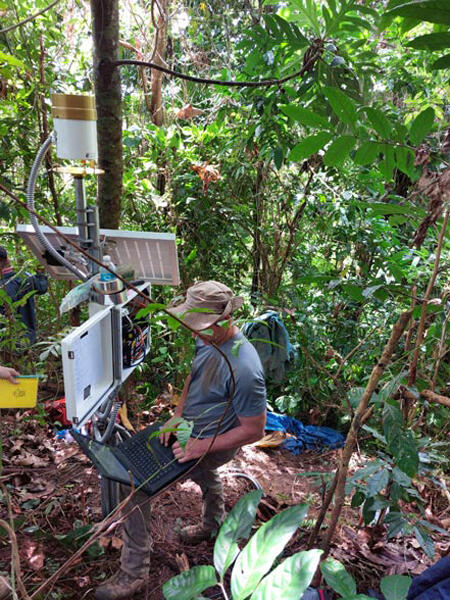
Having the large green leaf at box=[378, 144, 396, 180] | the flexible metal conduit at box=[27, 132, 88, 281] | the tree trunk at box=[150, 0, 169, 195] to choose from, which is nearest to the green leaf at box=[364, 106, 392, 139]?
the large green leaf at box=[378, 144, 396, 180]

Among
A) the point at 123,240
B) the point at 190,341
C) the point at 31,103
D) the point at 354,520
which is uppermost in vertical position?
the point at 31,103

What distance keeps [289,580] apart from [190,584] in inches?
8.0

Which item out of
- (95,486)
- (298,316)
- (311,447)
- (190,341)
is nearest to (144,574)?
(95,486)

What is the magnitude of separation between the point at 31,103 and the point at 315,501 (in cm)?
319

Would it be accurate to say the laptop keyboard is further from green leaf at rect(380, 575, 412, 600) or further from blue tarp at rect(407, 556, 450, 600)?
green leaf at rect(380, 575, 412, 600)

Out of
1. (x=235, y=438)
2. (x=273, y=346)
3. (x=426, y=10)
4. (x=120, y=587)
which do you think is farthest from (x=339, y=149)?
(x=273, y=346)

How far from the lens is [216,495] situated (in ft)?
7.34

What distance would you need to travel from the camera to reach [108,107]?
2291 mm

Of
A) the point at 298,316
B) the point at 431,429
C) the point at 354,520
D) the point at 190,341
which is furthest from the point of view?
the point at 298,316

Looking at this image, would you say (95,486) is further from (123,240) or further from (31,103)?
(31,103)

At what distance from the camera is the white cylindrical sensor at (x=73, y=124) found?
1638 millimetres

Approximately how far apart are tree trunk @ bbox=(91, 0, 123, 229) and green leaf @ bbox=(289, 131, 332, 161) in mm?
1515

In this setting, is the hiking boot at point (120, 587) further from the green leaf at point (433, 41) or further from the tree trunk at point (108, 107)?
the green leaf at point (433, 41)

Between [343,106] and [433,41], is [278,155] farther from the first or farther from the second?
[433,41]
